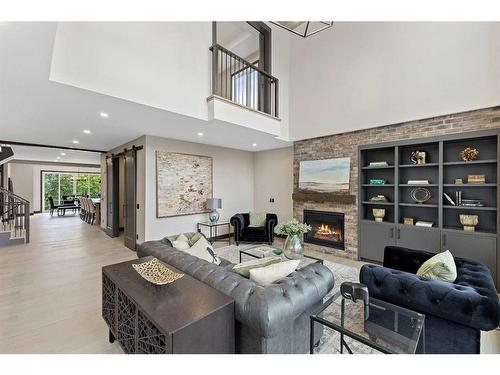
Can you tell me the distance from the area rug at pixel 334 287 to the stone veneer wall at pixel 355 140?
71 cm

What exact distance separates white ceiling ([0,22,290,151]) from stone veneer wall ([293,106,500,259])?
935 millimetres

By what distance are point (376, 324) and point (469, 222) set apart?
117 inches

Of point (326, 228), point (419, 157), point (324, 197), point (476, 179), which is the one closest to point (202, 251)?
point (324, 197)

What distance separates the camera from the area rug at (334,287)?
1.98 meters

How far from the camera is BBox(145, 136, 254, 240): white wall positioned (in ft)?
16.2

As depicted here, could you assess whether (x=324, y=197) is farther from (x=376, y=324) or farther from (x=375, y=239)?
(x=376, y=324)

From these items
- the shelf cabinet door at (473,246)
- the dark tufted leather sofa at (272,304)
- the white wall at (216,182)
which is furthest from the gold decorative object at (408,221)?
the white wall at (216,182)

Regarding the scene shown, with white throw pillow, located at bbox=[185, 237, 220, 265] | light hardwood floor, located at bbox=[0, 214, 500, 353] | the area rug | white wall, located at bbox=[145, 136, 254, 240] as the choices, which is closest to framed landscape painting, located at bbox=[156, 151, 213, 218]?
white wall, located at bbox=[145, 136, 254, 240]

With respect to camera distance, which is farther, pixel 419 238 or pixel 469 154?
pixel 419 238

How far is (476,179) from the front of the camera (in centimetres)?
345

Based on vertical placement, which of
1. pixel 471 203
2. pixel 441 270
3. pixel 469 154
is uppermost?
pixel 469 154

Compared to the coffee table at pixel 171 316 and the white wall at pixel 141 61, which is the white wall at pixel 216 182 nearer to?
the white wall at pixel 141 61
